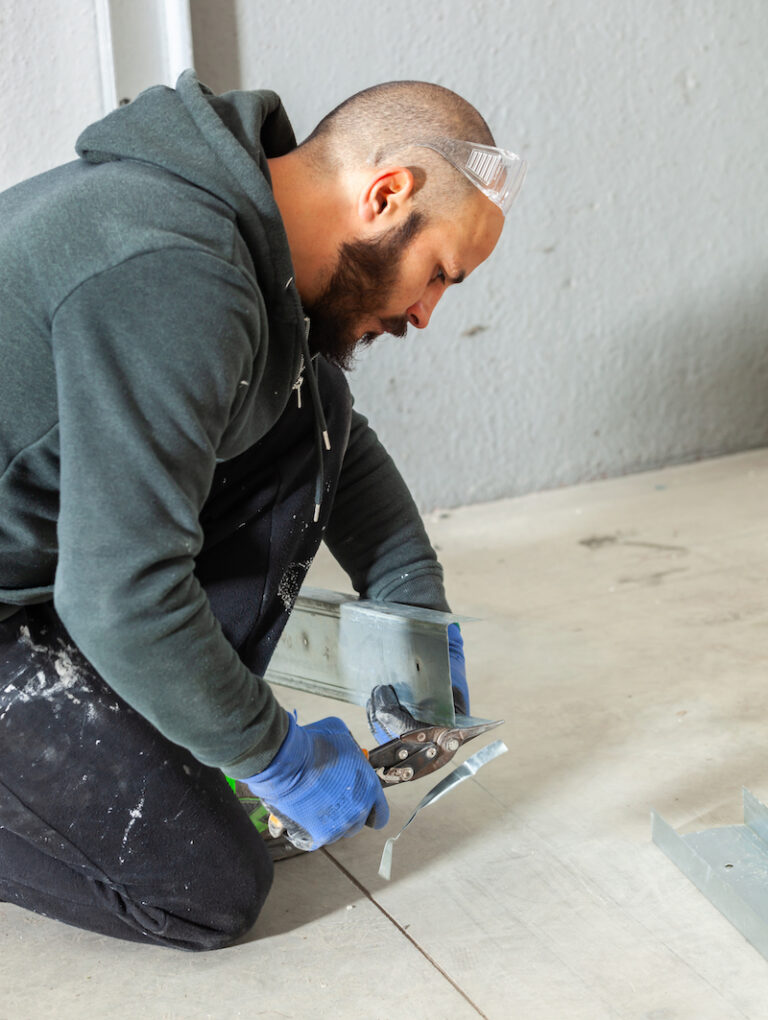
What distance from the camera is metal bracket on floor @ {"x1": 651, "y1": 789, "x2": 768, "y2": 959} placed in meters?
1.34

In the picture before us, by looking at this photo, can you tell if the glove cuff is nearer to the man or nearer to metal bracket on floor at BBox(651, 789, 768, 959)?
the man

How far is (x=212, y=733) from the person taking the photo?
117cm

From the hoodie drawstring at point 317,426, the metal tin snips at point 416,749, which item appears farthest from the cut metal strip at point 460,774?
the hoodie drawstring at point 317,426

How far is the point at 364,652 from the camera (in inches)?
62.5

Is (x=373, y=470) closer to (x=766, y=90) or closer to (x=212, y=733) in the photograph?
(x=212, y=733)

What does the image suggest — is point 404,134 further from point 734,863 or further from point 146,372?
point 734,863

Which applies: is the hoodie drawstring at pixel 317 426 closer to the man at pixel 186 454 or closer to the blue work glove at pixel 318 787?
the man at pixel 186 454

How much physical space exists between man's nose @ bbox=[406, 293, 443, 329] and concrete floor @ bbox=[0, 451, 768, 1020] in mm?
706

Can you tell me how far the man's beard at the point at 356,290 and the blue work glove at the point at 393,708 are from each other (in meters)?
0.44

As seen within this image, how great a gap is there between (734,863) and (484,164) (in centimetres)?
91

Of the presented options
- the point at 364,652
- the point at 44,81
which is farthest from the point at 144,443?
the point at 44,81

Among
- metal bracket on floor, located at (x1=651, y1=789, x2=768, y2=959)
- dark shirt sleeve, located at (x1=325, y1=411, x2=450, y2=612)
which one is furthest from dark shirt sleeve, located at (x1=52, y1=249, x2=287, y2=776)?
metal bracket on floor, located at (x1=651, y1=789, x2=768, y2=959)

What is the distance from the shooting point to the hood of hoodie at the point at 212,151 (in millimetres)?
1130

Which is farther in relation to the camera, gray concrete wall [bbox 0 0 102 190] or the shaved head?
gray concrete wall [bbox 0 0 102 190]
